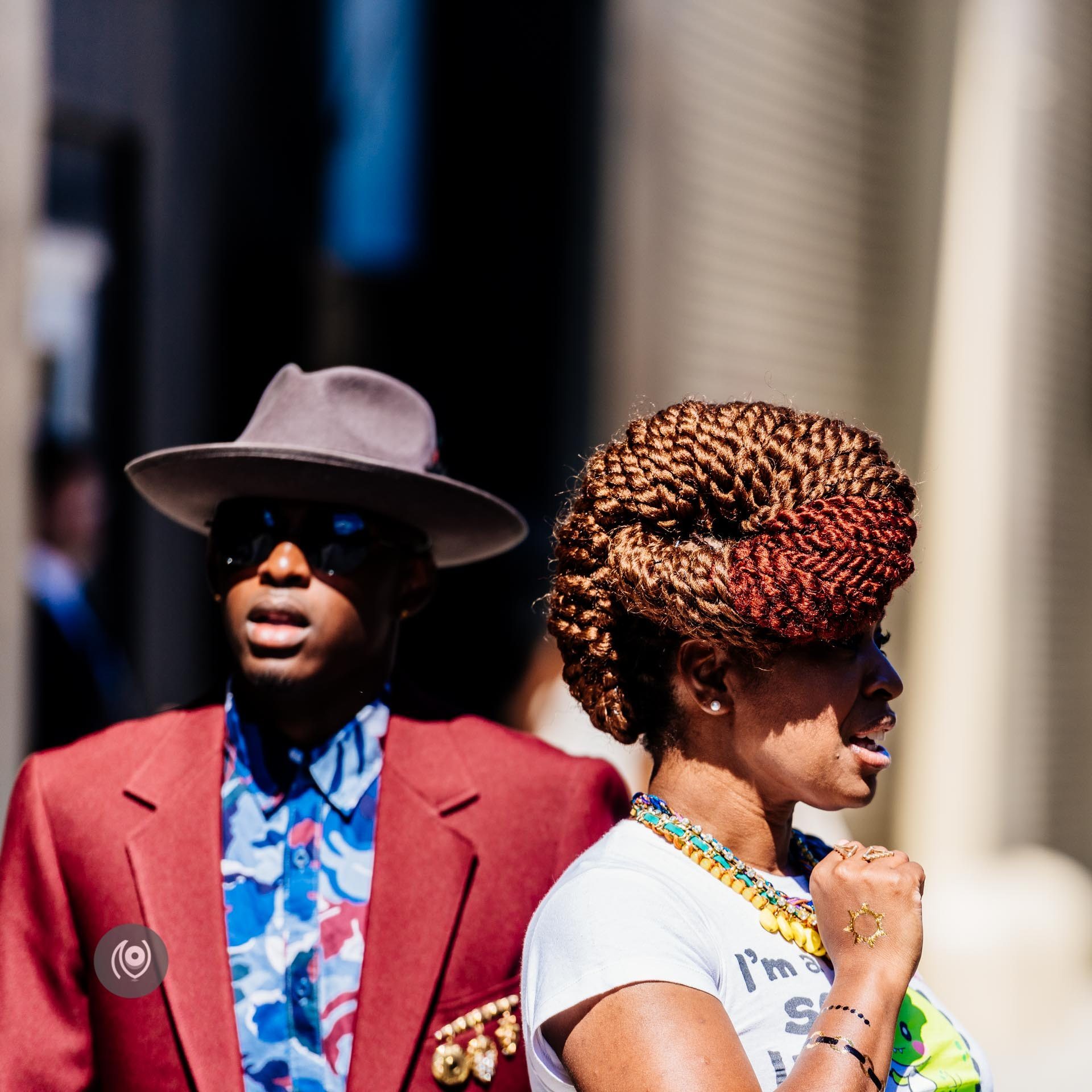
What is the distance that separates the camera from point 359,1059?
2.15 meters

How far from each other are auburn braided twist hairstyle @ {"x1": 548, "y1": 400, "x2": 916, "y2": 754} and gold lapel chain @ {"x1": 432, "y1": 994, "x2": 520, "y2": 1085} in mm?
585

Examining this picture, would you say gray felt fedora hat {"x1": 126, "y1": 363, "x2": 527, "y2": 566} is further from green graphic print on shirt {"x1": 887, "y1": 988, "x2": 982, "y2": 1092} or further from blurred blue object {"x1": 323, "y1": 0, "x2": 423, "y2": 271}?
blurred blue object {"x1": 323, "y1": 0, "x2": 423, "y2": 271}

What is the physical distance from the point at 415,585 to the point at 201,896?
0.73 metres

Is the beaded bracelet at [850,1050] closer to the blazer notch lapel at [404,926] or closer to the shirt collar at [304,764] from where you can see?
the blazer notch lapel at [404,926]

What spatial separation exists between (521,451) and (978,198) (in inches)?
109

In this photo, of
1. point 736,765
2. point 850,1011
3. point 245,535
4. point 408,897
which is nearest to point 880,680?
point 736,765

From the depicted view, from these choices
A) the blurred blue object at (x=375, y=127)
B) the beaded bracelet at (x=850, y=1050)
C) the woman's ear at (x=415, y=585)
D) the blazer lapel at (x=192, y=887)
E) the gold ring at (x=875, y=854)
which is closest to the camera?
the beaded bracelet at (x=850, y=1050)

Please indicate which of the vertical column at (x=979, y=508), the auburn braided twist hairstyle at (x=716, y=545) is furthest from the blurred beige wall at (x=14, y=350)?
the vertical column at (x=979, y=508)

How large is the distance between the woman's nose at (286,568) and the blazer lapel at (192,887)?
30cm

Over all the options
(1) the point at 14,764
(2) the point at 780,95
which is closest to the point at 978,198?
(2) the point at 780,95

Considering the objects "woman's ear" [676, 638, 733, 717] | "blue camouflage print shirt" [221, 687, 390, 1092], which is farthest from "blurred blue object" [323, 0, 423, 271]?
"woman's ear" [676, 638, 733, 717]

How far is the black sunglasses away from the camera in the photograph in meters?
2.41

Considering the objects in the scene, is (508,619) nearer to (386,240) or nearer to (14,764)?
(386,240)
